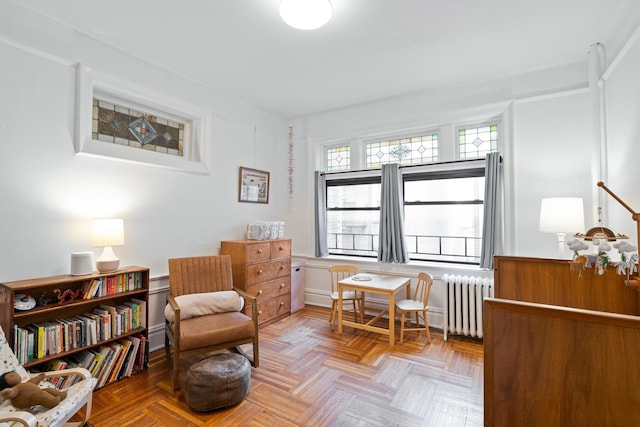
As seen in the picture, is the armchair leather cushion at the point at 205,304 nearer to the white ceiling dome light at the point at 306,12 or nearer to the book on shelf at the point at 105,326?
the book on shelf at the point at 105,326

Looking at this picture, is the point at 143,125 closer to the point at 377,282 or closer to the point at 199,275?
the point at 199,275

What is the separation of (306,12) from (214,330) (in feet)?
8.56

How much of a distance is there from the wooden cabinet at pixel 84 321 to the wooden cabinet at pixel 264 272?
3.48 feet

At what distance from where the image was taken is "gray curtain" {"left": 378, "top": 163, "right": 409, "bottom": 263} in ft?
13.1

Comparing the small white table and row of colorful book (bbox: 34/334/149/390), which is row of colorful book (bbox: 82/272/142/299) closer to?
row of colorful book (bbox: 34/334/149/390)

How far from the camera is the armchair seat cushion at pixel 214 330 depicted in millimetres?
2420

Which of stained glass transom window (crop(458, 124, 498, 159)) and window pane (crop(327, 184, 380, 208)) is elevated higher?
stained glass transom window (crop(458, 124, 498, 159))

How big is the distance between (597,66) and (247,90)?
3.74 meters

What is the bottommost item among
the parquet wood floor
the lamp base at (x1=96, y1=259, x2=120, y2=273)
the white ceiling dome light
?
the parquet wood floor

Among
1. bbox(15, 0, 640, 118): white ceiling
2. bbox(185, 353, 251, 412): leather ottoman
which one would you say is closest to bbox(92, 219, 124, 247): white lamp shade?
bbox(185, 353, 251, 412): leather ottoman

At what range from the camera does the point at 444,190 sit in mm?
3965

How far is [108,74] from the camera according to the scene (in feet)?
9.18

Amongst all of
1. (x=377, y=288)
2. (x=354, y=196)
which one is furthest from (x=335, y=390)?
(x=354, y=196)

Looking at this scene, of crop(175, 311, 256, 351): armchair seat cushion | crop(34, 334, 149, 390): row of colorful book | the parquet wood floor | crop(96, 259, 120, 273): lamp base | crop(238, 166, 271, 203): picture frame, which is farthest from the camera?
crop(238, 166, 271, 203): picture frame
